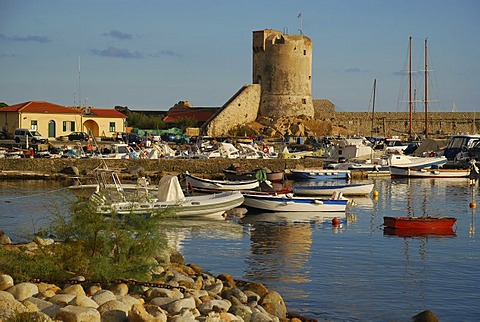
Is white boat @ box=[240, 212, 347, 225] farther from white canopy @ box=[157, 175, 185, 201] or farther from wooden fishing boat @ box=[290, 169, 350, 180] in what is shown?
wooden fishing boat @ box=[290, 169, 350, 180]

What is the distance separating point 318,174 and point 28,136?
17728 mm

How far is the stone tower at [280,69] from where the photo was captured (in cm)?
5925

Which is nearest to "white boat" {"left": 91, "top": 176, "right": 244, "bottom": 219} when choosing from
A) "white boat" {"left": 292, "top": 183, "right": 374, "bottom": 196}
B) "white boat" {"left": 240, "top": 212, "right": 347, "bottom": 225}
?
"white boat" {"left": 240, "top": 212, "right": 347, "bottom": 225}

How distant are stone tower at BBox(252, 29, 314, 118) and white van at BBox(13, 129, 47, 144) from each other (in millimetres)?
20381

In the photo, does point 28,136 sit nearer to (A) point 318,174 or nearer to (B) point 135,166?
(B) point 135,166

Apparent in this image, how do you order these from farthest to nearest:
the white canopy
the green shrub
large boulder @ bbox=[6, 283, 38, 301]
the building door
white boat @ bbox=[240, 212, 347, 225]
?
the building door, white boat @ bbox=[240, 212, 347, 225], the white canopy, the green shrub, large boulder @ bbox=[6, 283, 38, 301]

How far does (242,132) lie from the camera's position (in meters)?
57.0

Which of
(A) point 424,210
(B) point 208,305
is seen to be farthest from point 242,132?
(B) point 208,305

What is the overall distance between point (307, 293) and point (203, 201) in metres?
8.85

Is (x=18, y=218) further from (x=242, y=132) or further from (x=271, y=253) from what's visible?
(x=242, y=132)

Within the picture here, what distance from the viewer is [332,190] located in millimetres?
28891

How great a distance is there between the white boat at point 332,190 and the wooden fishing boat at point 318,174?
22.5 ft

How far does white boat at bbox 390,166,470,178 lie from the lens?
4056 cm

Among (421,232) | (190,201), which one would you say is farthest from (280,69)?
(421,232)
